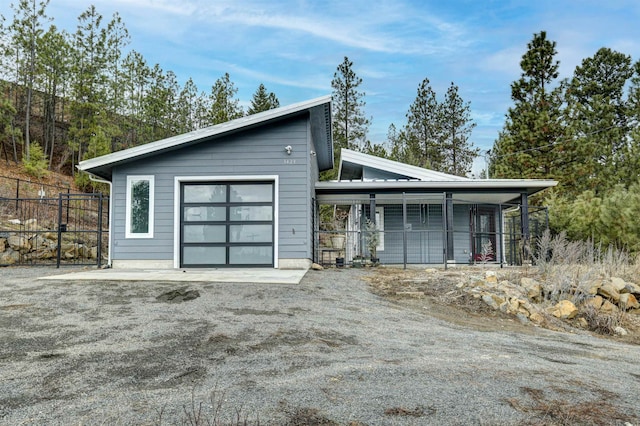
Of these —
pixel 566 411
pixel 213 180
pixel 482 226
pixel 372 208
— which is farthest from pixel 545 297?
pixel 482 226

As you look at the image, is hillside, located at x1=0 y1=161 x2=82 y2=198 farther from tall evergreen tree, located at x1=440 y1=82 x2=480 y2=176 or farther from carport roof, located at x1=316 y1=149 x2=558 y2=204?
tall evergreen tree, located at x1=440 y1=82 x2=480 y2=176

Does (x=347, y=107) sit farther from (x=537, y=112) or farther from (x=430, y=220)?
(x=430, y=220)

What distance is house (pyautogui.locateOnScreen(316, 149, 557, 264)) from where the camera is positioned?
13.4 m

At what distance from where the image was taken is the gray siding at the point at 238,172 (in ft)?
33.4

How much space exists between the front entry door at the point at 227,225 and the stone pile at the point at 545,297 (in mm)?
4807

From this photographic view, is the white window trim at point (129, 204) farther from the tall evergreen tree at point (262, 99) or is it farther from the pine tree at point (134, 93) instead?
the tall evergreen tree at point (262, 99)

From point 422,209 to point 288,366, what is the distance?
12.5 m

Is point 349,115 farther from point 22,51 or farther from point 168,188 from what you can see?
point 168,188

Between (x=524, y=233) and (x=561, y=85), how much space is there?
12.9 meters

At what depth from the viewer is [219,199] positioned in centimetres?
1048

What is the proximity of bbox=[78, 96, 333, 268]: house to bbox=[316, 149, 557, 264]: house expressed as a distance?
10.3 ft

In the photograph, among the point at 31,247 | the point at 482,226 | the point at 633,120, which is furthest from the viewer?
the point at 633,120

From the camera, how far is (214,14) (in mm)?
12781

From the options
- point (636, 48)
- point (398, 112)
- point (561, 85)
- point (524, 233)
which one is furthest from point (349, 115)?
point (524, 233)
